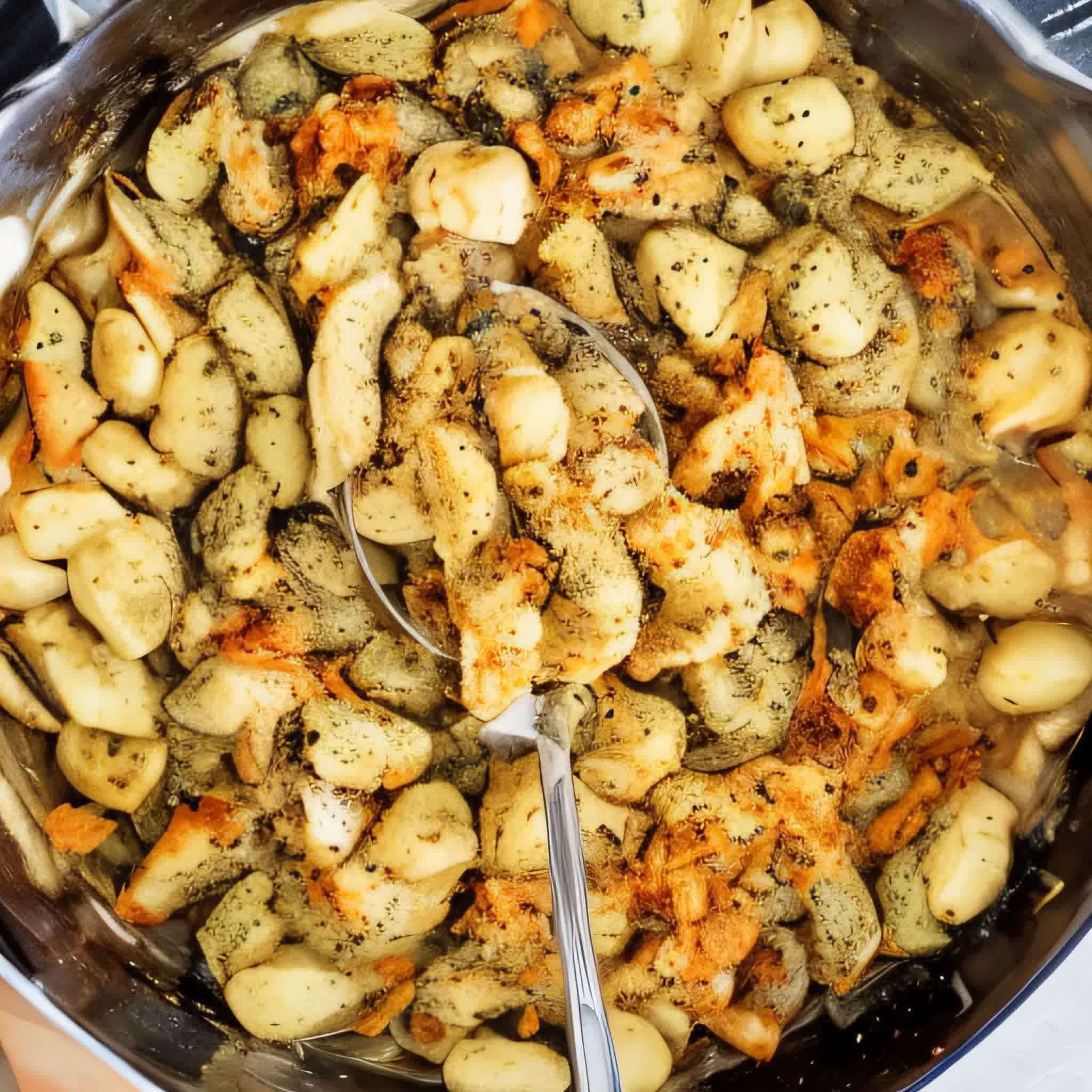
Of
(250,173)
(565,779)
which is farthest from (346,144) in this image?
(565,779)

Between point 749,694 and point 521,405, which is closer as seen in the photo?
point 521,405

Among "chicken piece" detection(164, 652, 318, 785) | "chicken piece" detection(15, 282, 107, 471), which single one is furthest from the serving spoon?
"chicken piece" detection(15, 282, 107, 471)

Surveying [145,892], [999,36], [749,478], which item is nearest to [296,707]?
[145,892]

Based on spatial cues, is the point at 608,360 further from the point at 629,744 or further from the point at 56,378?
the point at 56,378

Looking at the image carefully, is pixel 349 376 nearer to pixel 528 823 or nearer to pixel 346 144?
pixel 346 144

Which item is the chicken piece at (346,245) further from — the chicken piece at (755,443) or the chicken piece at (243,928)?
the chicken piece at (243,928)

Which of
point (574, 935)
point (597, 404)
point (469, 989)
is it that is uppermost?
point (597, 404)

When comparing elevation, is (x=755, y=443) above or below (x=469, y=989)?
above
